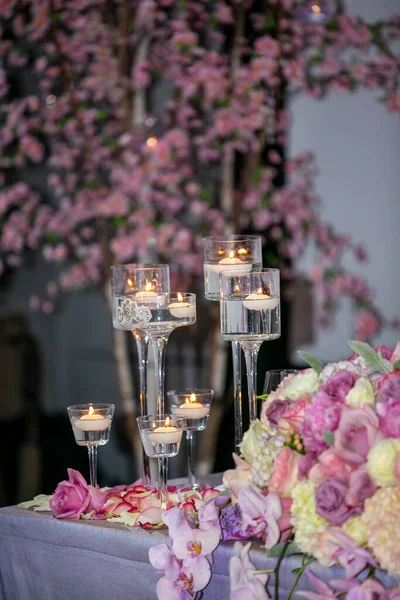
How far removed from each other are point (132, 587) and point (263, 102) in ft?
9.41

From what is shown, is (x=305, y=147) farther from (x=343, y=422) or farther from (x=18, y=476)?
(x=343, y=422)

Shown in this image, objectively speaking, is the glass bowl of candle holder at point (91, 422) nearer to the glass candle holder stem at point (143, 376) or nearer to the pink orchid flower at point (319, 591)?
the glass candle holder stem at point (143, 376)

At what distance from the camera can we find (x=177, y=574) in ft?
4.20

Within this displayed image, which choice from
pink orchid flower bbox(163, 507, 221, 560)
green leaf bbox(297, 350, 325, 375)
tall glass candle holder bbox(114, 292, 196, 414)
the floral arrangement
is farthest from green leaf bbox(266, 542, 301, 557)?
tall glass candle holder bbox(114, 292, 196, 414)

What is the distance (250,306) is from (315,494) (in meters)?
0.50

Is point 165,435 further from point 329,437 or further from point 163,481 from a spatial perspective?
point 329,437

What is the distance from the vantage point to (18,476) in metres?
4.44

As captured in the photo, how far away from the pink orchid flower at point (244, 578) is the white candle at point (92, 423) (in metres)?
0.42

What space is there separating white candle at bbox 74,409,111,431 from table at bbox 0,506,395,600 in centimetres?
15

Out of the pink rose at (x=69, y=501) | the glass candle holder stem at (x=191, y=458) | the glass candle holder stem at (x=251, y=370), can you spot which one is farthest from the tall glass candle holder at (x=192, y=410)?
the pink rose at (x=69, y=501)

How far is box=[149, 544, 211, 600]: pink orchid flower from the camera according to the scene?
1277mm

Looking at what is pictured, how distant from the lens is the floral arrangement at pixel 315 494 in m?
1.07

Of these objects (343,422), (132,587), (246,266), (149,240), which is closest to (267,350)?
(149,240)

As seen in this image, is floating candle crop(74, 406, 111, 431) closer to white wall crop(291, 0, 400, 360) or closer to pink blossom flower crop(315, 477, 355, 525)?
pink blossom flower crop(315, 477, 355, 525)
